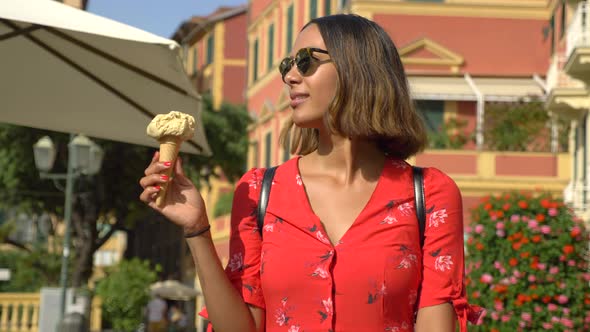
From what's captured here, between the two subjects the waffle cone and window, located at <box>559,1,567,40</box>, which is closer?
the waffle cone

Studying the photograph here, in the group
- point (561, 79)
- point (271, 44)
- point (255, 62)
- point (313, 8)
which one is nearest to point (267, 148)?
point (271, 44)

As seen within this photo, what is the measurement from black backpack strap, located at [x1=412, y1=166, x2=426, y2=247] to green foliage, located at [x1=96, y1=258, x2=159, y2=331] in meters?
26.1

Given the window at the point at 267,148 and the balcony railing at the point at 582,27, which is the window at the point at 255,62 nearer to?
the window at the point at 267,148

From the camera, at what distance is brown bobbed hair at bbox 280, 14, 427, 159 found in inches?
146

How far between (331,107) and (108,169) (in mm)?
40668

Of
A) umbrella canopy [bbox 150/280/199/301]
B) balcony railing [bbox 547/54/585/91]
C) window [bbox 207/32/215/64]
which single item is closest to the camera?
balcony railing [bbox 547/54/585/91]

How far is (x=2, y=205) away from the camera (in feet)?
148

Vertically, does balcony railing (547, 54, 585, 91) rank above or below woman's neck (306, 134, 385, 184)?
above

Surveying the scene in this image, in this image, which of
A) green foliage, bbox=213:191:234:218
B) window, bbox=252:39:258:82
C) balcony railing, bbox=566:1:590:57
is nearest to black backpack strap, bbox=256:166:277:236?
balcony railing, bbox=566:1:590:57

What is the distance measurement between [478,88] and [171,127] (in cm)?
2719

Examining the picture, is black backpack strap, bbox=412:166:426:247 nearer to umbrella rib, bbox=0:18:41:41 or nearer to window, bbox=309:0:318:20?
umbrella rib, bbox=0:18:41:41

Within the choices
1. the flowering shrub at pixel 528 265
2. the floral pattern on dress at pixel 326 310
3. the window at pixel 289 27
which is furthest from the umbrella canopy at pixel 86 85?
the window at pixel 289 27

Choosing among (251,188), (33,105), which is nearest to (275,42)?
(33,105)

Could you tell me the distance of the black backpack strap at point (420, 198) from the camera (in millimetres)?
3729
